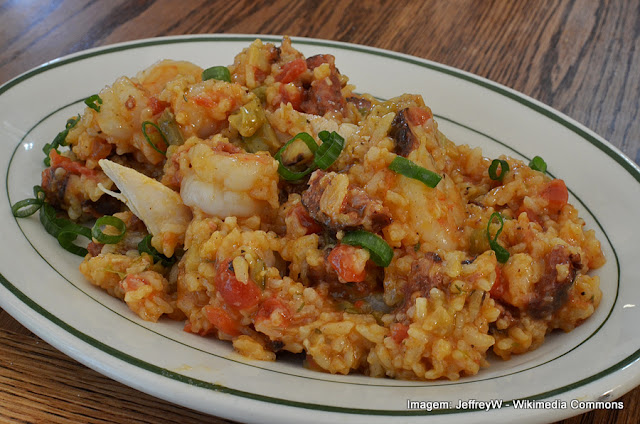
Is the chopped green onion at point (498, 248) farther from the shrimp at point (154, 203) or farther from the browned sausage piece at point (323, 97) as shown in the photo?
the shrimp at point (154, 203)

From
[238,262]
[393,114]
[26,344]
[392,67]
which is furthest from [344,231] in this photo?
[392,67]

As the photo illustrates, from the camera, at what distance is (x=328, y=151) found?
2.70 m

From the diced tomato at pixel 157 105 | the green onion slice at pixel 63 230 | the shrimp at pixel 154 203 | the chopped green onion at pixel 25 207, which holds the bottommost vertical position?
the green onion slice at pixel 63 230

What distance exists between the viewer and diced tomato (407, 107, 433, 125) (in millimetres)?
2725

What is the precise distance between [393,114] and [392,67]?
1.46 m

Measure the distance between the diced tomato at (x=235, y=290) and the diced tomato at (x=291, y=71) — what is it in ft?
3.78

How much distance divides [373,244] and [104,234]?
1219 mm

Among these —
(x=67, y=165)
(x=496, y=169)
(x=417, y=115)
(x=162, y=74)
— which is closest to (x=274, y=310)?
(x=417, y=115)

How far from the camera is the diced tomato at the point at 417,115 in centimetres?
272

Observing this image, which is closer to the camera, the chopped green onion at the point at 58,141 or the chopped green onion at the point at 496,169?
the chopped green onion at the point at 496,169

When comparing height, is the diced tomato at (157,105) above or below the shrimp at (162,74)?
below

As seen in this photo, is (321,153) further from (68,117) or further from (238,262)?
(68,117)

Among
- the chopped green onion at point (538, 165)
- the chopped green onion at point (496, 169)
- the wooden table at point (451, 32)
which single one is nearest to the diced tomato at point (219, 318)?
the chopped green onion at point (496, 169)

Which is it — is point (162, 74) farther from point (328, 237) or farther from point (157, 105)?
point (328, 237)
